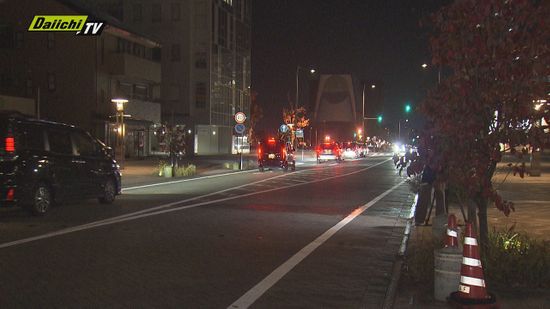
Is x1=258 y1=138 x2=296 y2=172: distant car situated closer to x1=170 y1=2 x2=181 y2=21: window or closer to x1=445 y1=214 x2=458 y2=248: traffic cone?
x1=445 y1=214 x2=458 y2=248: traffic cone

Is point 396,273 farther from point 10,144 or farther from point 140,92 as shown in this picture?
point 140,92

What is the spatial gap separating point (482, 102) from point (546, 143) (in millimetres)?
854

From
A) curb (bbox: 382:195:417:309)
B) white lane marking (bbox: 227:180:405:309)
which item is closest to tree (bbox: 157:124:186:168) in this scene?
white lane marking (bbox: 227:180:405:309)

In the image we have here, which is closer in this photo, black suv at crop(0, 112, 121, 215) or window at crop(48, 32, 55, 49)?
black suv at crop(0, 112, 121, 215)

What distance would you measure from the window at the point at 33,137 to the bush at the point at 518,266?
9632 mm

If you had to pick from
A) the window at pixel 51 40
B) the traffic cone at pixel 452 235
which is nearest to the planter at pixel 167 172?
the window at pixel 51 40

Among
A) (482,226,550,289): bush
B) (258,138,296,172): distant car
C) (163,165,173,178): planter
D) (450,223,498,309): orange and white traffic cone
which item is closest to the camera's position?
(450,223,498,309): orange and white traffic cone

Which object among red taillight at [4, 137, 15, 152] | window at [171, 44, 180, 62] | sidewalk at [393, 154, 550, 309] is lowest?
sidewalk at [393, 154, 550, 309]

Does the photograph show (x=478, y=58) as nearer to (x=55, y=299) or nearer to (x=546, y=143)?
(x=546, y=143)

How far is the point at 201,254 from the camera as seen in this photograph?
959 cm

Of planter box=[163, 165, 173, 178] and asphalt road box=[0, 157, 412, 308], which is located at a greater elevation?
planter box=[163, 165, 173, 178]

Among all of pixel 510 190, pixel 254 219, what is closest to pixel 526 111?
pixel 254 219

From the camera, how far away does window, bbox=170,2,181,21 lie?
2430 inches

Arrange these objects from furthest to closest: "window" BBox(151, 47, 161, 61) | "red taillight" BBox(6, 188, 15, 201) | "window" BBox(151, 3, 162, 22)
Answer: "window" BBox(151, 3, 162, 22) → "window" BBox(151, 47, 161, 61) → "red taillight" BBox(6, 188, 15, 201)
